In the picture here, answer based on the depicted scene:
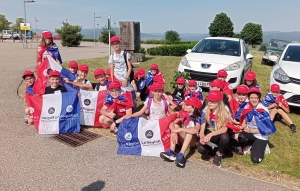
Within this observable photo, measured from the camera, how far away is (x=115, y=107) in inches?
199

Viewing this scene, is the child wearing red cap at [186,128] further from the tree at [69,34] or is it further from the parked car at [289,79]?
the tree at [69,34]

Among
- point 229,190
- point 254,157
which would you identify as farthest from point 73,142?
point 254,157

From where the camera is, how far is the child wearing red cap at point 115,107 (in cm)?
499

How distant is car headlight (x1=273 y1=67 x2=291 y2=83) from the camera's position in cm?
638

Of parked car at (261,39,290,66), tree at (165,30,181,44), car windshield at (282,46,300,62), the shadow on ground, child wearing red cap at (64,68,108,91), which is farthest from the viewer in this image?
tree at (165,30,181,44)

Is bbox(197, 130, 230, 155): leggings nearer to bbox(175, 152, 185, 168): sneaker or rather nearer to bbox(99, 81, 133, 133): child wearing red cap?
bbox(175, 152, 185, 168): sneaker

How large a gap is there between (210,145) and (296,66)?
4.22m

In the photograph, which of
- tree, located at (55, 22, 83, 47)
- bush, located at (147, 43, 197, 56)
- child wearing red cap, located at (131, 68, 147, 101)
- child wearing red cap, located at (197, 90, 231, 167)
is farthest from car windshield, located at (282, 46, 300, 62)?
tree, located at (55, 22, 83, 47)

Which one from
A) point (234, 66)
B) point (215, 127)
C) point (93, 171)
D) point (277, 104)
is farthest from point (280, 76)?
point (93, 171)

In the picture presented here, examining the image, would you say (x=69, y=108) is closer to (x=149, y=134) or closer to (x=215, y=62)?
(x=149, y=134)

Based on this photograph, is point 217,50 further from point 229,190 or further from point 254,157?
point 229,190

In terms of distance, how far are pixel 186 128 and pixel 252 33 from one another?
117 feet

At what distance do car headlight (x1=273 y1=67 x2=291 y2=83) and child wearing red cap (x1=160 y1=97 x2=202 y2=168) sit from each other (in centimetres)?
322

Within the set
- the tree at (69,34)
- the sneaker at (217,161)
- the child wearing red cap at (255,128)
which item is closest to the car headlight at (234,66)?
the child wearing red cap at (255,128)
